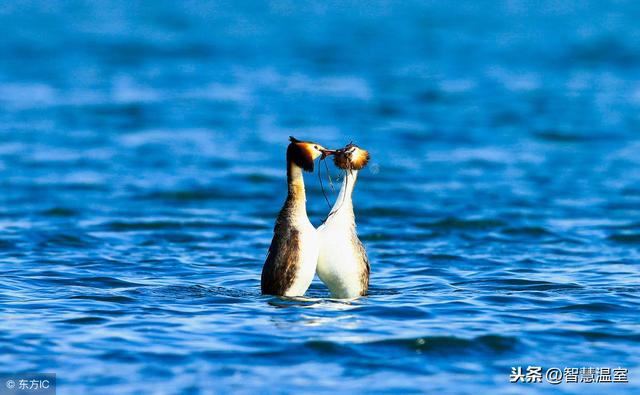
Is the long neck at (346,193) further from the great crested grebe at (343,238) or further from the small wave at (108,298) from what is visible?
the small wave at (108,298)

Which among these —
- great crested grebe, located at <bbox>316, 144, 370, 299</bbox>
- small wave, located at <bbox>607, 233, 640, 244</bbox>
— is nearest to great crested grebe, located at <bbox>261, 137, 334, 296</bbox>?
great crested grebe, located at <bbox>316, 144, 370, 299</bbox>

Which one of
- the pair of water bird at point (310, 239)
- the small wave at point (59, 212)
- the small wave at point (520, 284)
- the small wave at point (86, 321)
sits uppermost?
the small wave at point (59, 212)

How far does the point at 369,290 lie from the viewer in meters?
11.9

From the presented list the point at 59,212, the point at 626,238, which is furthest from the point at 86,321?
the point at 626,238

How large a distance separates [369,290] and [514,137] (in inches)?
551

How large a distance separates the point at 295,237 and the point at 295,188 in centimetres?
45

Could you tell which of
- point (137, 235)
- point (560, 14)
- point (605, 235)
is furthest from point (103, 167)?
point (560, 14)

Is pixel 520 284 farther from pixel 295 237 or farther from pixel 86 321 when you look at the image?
pixel 86 321

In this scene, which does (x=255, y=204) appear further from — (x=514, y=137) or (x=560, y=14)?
(x=560, y=14)

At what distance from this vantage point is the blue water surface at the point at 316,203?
9.39m

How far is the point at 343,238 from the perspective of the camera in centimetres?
1080

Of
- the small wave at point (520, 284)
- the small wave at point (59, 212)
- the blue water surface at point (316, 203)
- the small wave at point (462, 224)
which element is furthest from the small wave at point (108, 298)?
the small wave at point (462, 224)

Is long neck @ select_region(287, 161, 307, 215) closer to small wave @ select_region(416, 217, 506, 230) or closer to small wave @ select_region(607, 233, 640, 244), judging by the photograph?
small wave @ select_region(416, 217, 506, 230)

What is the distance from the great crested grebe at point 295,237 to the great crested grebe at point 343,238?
114 mm
